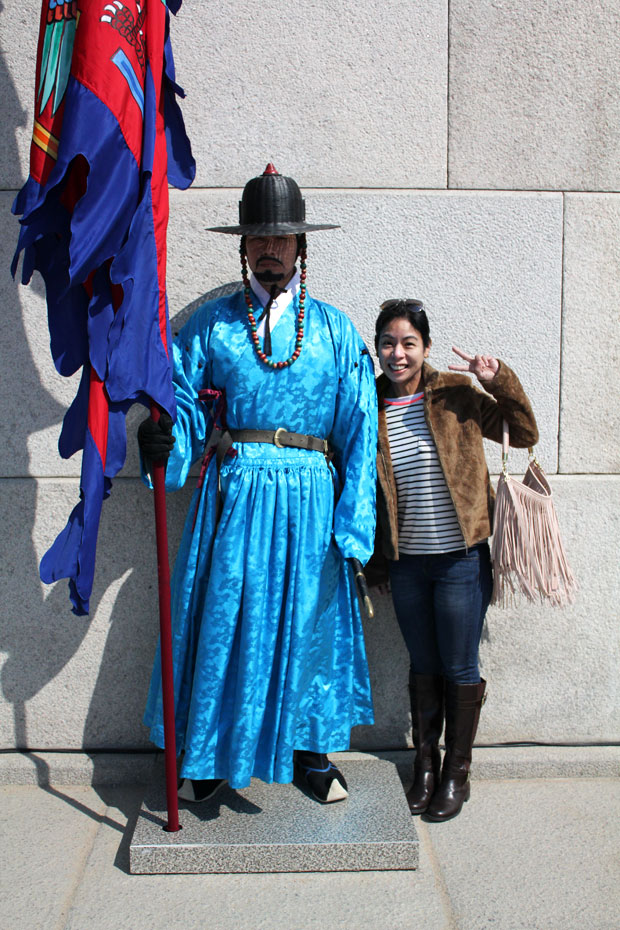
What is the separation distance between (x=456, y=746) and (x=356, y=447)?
114 cm

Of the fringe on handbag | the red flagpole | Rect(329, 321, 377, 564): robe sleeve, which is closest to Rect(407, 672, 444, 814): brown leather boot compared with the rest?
the fringe on handbag

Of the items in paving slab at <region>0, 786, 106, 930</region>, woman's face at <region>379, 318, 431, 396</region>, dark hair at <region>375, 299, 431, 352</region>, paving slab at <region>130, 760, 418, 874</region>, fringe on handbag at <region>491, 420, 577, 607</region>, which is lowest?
paving slab at <region>0, 786, 106, 930</region>

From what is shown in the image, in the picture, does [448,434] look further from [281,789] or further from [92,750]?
[92,750]

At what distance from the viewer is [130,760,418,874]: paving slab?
2.49 m

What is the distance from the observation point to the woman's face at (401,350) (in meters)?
2.63

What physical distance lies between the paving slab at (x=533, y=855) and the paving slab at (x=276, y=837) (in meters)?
0.19

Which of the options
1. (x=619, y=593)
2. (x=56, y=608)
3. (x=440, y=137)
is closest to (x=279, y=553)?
(x=56, y=608)

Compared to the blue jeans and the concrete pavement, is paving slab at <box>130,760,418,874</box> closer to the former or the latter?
the concrete pavement

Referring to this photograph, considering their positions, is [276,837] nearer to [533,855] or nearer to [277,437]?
[533,855]

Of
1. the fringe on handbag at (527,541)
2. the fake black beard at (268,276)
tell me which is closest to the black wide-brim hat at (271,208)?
the fake black beard at (268,276)

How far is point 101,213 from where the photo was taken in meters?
2.25

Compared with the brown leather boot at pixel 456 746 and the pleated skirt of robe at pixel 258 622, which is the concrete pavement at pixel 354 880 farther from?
the pleated skirt of robe at pixel 258 622

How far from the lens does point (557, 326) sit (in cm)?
313

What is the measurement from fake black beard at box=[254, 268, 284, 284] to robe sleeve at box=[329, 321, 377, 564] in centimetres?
31
